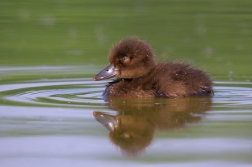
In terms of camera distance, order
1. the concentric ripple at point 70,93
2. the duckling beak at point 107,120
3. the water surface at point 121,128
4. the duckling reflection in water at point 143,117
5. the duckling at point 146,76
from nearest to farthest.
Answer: the water surface at point 121,128 → the duckling reflection in water at point 143,117 → the duckling beak at point 107,120 → the concentric ripple at point 70,93 → the duckling at point 146,76

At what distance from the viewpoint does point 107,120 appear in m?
7.30

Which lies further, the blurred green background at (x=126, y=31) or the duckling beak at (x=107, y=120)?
the blurred green background at (x=126, y=31)

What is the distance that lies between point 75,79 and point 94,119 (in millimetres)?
2644

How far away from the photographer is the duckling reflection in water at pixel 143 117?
6.47 metres

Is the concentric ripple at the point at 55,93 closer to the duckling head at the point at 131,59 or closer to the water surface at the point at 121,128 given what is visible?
the water surface at the point at 121,128

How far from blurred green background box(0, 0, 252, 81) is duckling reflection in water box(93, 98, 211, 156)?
174 centimetres

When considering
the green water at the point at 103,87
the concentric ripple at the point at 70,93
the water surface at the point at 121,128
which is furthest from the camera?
the concentric ripple at the point at 70,93

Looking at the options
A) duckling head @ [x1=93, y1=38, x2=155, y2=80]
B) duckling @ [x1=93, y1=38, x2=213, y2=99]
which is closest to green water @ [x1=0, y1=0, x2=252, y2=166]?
duckling @ [x1=93, y1=38, x2=213, y2=99]

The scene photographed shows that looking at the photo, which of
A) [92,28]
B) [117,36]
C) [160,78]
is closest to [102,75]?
[160,78]

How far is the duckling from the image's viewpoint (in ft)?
28.0

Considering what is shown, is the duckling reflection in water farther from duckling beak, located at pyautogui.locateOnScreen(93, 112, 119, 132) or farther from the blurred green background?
the blurred green background

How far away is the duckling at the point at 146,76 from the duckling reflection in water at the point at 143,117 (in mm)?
146

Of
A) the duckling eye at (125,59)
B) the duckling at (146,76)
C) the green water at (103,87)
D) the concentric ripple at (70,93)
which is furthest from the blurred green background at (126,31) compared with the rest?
the duckling eye at (125,59)

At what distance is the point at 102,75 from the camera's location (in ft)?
29.3
